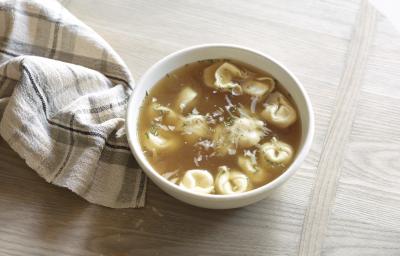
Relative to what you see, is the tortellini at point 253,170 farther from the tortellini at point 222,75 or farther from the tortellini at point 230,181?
the tortellini at point 222,75

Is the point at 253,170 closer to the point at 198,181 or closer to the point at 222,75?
the point at 198,181

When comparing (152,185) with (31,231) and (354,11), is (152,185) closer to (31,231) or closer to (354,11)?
(31,231)

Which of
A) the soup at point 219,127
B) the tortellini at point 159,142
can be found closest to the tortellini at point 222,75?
the soup at point 219,127

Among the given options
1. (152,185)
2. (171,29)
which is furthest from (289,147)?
(171,29)

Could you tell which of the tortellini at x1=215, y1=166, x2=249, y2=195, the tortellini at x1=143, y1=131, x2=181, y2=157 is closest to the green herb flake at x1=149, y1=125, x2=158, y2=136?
the tortellini at x1=143, y1=131, x2=181, y2=157

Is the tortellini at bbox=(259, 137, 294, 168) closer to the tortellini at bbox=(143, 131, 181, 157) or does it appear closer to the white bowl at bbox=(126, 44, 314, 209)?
the white bowl at bbox=(126, 44, 314, 209)

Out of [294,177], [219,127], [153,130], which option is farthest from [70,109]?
[294,177]
